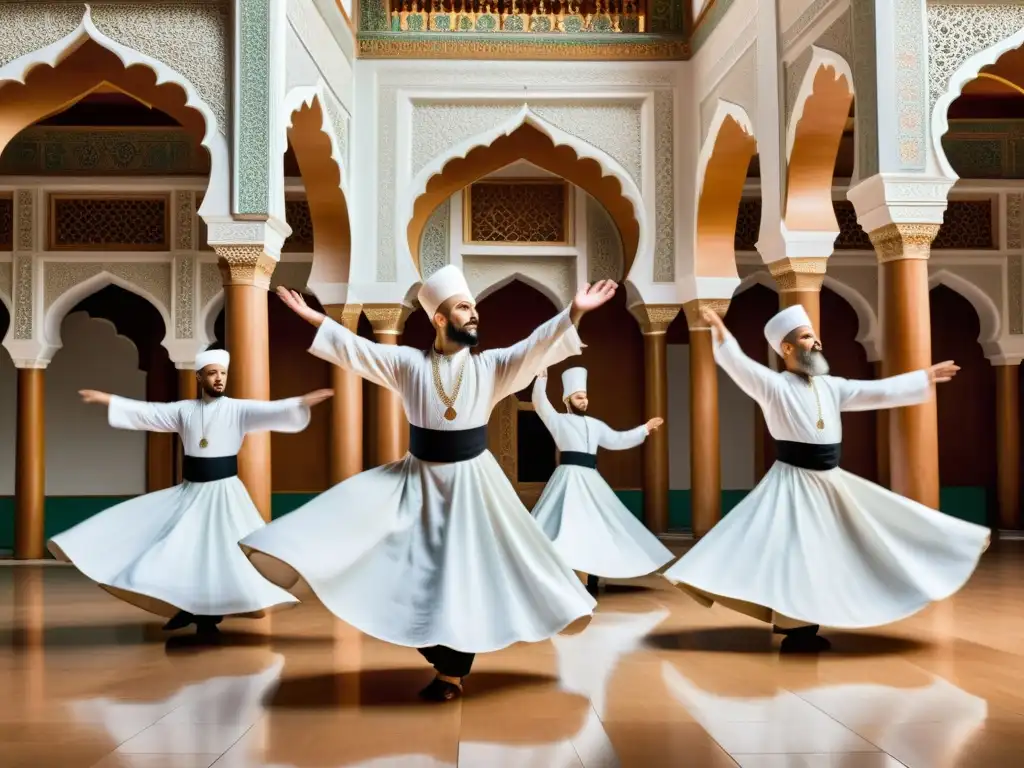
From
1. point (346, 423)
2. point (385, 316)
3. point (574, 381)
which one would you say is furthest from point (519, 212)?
point (574, 381)

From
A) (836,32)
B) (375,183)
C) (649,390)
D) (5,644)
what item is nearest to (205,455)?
(5,644)

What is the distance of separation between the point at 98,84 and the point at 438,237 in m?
4.30

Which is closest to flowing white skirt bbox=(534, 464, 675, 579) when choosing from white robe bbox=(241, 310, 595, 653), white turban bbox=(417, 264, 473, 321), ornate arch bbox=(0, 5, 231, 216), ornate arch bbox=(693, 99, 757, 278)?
ornate arch bbox=(0, 5, 231, 216)

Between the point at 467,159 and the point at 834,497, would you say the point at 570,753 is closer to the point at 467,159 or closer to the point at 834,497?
the point at 834,497

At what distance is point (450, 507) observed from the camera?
4074 mm

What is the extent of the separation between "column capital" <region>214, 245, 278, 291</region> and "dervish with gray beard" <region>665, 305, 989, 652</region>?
10.7 ft

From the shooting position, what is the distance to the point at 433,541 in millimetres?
4043

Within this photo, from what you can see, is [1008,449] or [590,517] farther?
[1008,449]

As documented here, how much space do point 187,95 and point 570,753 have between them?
547 centimetres

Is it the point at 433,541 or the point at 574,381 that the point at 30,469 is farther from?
the point at 433,541

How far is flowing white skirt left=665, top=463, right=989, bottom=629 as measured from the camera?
187 inches

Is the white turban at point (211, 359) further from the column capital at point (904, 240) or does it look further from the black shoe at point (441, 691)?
the column capital at point (904, 240)

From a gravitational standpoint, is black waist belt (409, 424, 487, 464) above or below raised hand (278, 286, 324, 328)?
below

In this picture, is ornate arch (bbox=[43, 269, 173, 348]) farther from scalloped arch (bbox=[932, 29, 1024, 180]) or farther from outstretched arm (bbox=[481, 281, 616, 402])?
outstretched arm (bbox=[481, 281, 616, 402])
